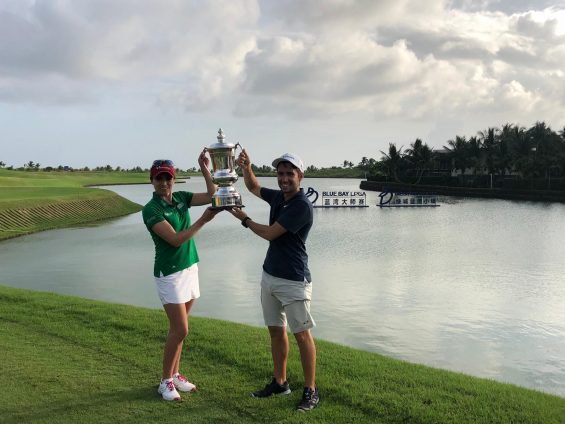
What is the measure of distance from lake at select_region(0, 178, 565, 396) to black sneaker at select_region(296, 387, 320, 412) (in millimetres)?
4334

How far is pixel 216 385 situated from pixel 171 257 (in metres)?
1.38

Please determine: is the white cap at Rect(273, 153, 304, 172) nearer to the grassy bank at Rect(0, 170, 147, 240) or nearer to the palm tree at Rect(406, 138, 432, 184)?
the grassy bank at Rect(0, 170, 147, 240)

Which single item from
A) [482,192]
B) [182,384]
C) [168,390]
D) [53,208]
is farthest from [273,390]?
[482,192]

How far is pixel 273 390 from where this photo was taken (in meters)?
4.57

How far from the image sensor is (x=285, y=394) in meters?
4.57

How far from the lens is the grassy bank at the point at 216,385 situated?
416 cm

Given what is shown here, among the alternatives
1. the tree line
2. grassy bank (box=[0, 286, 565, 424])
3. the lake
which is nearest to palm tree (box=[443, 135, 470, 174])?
the tree line

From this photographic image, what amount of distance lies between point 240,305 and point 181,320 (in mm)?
7583

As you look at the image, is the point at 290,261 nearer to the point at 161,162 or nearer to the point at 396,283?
the point at 161,162

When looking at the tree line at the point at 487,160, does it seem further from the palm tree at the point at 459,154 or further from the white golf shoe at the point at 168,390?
the white golf shoe at the point at 168,390

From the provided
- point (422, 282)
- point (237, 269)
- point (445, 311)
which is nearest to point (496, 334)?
point (445, 311)

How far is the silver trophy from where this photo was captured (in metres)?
4.30

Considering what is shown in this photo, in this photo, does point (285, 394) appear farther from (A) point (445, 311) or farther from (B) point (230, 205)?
(A) point (445, 311)

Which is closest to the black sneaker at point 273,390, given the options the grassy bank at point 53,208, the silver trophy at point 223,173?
the silver trophy at point 223,173
